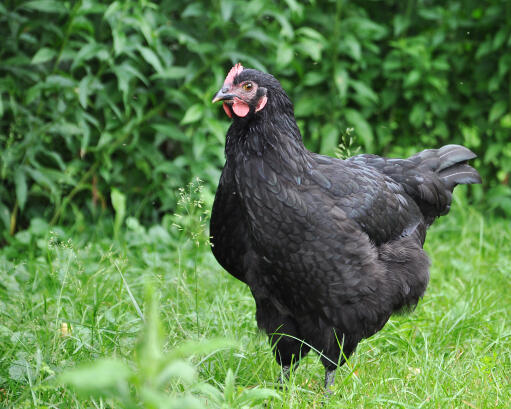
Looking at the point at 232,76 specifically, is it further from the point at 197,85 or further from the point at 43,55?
the point at 197,85

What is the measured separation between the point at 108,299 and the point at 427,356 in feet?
5.65

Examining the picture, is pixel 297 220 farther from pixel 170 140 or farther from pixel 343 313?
pixel 170 140

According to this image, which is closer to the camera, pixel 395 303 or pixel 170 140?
pixel 395 303

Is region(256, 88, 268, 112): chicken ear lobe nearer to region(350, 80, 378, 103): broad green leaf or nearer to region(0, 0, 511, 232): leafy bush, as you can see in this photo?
region(0, 0, 511, 232): leafy bush

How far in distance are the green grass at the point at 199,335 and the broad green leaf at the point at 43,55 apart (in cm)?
116

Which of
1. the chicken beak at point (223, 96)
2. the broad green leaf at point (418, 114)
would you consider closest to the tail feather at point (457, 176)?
the chicken beak at point (223, 96)

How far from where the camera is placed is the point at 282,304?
2945mm

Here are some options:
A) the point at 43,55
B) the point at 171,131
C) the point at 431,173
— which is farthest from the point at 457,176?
the point at 43,55

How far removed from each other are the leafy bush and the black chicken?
1.73 meters

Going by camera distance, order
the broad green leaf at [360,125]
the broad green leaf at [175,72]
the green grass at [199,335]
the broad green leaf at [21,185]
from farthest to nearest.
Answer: the broad green leaf at [360,125] < the broad green leaf at [175,72] < the broad green leaf at [21,185] < the green grass at [199,335]

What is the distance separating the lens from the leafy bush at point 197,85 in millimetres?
4410

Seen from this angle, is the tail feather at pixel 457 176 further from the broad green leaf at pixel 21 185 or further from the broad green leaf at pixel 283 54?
the broad green leaf at pixel 21 185

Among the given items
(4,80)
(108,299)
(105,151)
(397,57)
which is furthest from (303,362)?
(397,57)

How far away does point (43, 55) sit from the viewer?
14.0 feet
